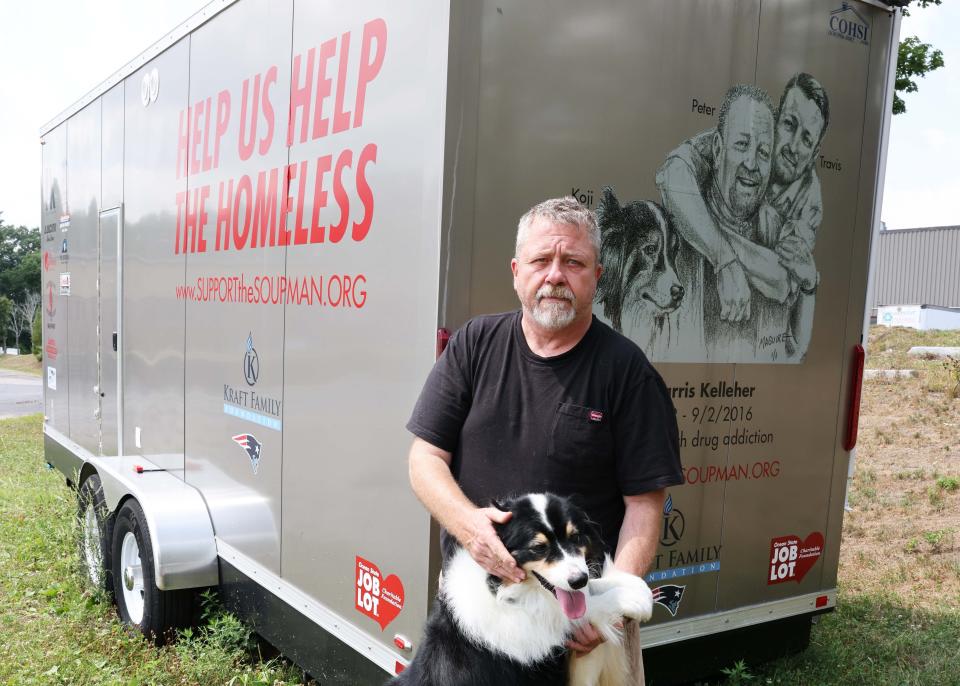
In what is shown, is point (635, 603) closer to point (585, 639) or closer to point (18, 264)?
point (585, 639)

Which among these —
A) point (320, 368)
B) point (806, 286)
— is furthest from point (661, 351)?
point (320, 368)

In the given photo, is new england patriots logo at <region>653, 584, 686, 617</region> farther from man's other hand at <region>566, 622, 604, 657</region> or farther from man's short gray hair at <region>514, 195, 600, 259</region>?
man's short gray hair at <region>514, 195, 600, 259</region>

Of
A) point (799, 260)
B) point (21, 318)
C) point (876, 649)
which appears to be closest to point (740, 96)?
point (799, 260)

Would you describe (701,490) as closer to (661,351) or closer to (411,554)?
(661,351)

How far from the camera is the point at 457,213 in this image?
241 cm

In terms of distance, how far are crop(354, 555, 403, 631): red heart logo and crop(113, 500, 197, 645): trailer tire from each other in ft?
5.00

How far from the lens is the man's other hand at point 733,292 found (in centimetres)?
303

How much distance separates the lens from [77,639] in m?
4.16

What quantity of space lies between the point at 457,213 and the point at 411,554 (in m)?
1.11

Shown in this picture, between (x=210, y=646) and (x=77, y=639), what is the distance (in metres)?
0.90

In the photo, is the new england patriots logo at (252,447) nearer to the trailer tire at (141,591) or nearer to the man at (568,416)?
the trailer tire at (141,591)

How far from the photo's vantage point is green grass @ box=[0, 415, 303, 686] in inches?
145

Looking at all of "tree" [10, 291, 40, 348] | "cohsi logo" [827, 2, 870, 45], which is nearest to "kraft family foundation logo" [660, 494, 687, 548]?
"cohsi logo" [827, 2, 870, 45]

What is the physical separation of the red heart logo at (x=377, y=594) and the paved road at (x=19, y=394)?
1899 cm
